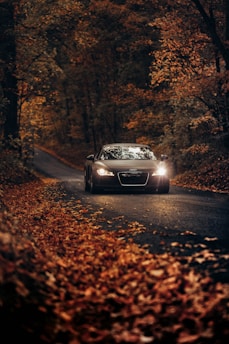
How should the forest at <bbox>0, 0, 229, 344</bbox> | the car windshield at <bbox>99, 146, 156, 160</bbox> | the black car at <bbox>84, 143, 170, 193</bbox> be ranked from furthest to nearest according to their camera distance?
the car windshield at <bbox>99, 146, 156, 160</bbox>
the black car at <bbox>84, 143, 170, 193</bbox>
the forest at <bbox>0, 0, 229, 344</bbox>

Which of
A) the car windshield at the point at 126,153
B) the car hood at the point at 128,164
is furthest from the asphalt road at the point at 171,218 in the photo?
the car windshield at the point at 126,153

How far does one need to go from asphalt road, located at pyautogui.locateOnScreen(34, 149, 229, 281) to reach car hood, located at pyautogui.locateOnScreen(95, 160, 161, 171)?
780 mm

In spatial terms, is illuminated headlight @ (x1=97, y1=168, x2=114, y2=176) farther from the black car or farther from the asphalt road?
the asphalt road

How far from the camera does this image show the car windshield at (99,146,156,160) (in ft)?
57.0

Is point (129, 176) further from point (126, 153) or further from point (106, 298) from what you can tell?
point (106, 298)

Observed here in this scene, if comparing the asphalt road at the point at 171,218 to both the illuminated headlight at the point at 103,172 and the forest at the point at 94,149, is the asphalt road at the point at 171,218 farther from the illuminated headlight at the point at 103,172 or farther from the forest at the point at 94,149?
the illuminated headlight at the point at 103,172

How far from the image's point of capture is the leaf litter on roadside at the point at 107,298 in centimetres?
449

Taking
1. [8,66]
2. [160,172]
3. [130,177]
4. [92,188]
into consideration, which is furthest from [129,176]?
[8,66]

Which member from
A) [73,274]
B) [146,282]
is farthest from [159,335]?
[73,274]

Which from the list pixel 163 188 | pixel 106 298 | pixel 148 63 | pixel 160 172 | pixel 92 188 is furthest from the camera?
pixel 148 63

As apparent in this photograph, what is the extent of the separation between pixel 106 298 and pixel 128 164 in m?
10.9

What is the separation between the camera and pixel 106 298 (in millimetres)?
5484

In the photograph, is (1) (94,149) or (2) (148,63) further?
(1) (94,149)

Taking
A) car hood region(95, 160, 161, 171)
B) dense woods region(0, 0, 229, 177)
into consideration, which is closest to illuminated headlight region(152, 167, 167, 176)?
car hood region(95, 160, 161, 171)
